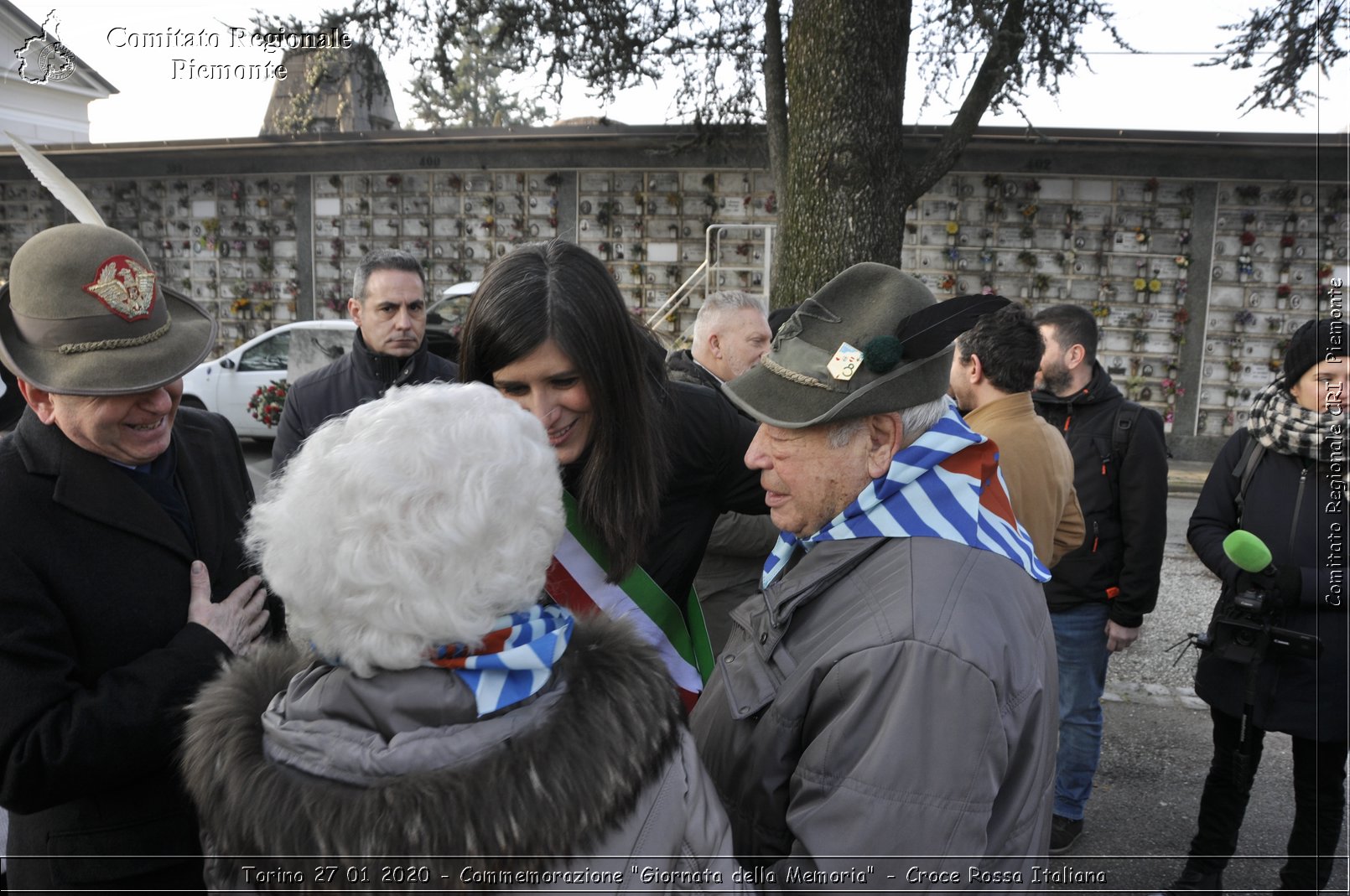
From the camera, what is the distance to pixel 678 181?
1284 centimetres

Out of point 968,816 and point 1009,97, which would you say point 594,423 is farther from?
point 1009,97

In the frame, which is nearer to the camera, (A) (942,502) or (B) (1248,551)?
(A) (942,502)

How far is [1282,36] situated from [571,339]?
20.9ft

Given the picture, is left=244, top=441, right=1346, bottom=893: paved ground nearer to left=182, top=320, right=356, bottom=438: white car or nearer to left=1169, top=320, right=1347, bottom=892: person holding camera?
left=1169, top=320, right=1347, bottom=892: person holding camera

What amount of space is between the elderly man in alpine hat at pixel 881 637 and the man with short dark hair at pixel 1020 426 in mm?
1579

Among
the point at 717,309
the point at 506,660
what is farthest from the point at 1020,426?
the point at 506,660

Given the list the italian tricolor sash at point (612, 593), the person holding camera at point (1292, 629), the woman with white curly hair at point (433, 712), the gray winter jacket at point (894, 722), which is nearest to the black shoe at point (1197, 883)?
the person holding camera at point (1292, 629)

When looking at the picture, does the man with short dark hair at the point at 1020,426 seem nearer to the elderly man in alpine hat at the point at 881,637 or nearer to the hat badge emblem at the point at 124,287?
the elderly man in alpine hat at the point at 881,637

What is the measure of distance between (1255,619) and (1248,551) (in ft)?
0.81

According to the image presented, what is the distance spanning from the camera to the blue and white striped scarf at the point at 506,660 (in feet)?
3.40

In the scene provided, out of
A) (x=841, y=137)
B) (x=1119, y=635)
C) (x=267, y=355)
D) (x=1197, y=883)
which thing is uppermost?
(x=841, y=137)

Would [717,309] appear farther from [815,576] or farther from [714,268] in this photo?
[714,268]

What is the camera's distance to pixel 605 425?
75.6 inches

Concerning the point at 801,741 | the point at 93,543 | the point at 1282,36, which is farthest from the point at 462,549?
the point at 1282,36
